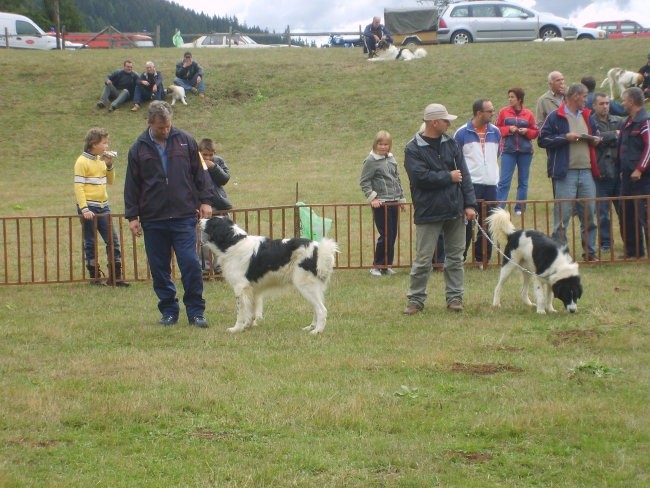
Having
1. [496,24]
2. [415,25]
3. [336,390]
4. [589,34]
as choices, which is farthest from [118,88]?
[336,390]

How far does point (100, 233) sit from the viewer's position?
38.0 ft

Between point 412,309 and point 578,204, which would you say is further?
point 578,204

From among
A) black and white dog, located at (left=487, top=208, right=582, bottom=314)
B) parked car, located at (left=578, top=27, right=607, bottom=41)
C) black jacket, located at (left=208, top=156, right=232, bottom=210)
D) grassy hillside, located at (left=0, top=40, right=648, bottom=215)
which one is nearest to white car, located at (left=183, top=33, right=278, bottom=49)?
grassy hillside, located at (left=0, top=40, right=648, bottom=215)

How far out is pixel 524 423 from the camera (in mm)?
5598

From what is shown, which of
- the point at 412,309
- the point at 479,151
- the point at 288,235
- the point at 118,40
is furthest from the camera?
the point at 118,40

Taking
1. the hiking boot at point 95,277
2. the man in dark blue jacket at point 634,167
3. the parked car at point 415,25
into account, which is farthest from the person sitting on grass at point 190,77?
the man in dark blue jacket at point 634,167

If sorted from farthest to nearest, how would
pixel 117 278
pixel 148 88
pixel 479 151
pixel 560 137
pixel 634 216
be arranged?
pixel 148 88
pixel 634 216
pixel 117 278
pixel 560 137
pixel 479 151

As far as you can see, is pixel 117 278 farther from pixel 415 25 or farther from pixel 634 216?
pixel 415 25

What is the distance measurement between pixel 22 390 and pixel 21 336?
87.5 inches

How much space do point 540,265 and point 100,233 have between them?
18.2 ft

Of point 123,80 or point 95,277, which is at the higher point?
point 123,80

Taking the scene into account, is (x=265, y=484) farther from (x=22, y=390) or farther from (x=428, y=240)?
(x=428, y=240)

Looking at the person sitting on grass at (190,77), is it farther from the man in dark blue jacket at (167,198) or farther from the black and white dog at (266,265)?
the black and white dog at (266,265)

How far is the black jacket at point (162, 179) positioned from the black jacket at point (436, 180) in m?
2.09
